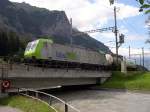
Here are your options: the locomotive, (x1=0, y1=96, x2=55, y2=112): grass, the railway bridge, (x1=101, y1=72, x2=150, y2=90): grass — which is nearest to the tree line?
the locomotive

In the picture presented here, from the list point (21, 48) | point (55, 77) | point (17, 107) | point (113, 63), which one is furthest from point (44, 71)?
point (21, 48)

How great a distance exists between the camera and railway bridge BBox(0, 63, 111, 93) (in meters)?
29.5

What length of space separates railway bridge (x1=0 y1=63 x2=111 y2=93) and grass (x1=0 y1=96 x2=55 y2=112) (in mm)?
3925

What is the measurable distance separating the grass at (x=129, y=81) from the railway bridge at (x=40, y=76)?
384 centimetres

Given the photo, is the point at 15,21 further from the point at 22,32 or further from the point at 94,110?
the point at 94,110

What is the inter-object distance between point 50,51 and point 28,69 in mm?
10823

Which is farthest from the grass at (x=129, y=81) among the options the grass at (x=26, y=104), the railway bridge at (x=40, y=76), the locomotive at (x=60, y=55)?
the grass at (x=26, y=104)

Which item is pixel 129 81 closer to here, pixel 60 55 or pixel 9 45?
pixel 60 55

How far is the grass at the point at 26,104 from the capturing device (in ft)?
59.3

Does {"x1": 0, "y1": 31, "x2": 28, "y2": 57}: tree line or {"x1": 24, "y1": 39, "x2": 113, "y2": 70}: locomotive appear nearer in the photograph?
{"x1": 24, "y1": 39, "x2": 113, "y2": 70}: locomotive

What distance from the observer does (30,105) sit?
64.3 ft

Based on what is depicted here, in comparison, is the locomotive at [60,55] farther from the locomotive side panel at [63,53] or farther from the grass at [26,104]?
the grass at [26,104]

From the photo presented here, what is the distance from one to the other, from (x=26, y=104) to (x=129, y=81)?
116 ft

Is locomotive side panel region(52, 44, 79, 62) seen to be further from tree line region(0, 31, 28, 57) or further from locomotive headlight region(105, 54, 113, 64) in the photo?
tree line region(0, 31, 28, 57)
